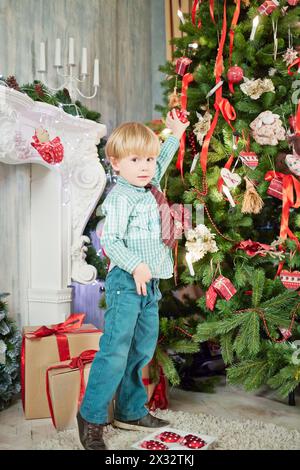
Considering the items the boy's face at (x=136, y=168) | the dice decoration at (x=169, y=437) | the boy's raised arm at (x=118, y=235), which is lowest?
the dice decoration at (x=169, y=437)

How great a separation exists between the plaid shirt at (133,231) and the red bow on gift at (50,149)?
746 mm

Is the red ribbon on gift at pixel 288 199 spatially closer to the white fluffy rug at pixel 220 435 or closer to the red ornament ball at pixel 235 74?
the red ornament ball at pixel 235 74

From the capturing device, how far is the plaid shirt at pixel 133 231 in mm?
1791

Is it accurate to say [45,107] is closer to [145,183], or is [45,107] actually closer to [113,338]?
[145,183]

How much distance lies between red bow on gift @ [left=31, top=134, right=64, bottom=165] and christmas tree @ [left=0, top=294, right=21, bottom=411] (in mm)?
735

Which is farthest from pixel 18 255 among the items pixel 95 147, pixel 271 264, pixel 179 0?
pixel 179 0

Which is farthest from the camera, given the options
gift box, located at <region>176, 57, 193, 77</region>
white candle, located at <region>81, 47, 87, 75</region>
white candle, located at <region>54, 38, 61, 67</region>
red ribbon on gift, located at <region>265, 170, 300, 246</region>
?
white candle, located at <region>81, 47, 87, 75</region>

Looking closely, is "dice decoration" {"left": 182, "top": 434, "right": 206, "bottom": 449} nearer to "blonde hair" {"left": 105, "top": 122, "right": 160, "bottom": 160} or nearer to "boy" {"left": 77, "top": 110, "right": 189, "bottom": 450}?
"boy" {"left": 77, "top": 110, "right": 189, "bottom": 450}

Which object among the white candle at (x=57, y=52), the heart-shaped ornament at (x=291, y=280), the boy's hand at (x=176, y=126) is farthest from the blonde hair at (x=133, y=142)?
the white candle at (x=57, y=52)

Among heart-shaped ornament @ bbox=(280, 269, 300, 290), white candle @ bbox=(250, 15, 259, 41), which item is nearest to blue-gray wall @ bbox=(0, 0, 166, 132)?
white candle @ bbox=(250, 15, 259, 41)

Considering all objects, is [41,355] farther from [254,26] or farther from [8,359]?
[254,26]

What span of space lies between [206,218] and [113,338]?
0.75 metres

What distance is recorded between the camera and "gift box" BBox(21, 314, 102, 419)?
2150 millimetres

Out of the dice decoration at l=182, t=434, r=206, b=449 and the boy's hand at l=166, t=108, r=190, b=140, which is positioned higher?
the boy's hand at l=166, t=108, r=190, b=140
